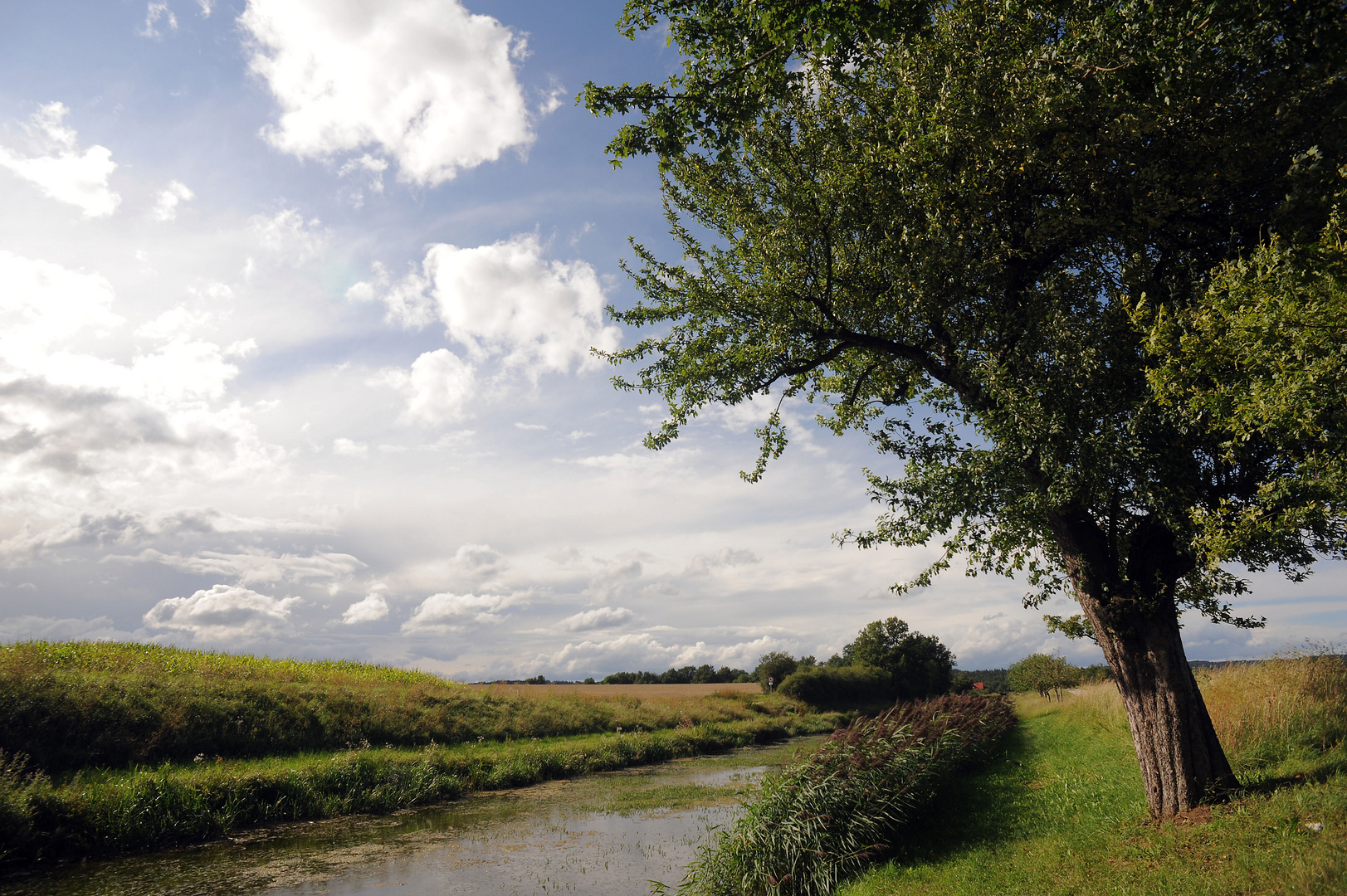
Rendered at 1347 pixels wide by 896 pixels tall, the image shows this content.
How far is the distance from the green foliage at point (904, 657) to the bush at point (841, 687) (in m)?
2.17

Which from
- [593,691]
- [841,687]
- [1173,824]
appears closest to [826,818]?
[1173,824]

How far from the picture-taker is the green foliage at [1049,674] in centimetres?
3872

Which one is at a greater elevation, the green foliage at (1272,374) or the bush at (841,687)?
the green foliage at (1272,374)

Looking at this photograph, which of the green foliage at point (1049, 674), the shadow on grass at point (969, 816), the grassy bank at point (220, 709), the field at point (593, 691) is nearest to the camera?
the shadow on grass at point (969, 816)

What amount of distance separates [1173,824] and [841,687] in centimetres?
4756

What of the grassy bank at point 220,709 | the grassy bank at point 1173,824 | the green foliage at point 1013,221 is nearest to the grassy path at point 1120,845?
the grassy bank at point 1173,824

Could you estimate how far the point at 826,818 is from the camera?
10125 mm

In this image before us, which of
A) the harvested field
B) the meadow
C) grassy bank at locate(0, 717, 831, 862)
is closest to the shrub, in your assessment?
the harvested field

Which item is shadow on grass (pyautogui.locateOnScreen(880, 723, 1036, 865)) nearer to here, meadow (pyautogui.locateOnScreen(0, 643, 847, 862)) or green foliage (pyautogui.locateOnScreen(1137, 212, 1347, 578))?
green foliage (pyautogui.locateOnScreen(1137, 212, 1347, 578))

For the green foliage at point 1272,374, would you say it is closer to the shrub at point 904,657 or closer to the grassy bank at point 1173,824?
the grassy bank at point 1173,824

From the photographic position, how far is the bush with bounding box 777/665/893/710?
51.3m

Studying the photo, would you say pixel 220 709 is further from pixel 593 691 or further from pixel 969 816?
pixel 593 691

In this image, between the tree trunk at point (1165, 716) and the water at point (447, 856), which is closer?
the tree trunk at point (1165, 716)

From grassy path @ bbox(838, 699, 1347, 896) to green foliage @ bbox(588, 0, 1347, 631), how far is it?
278 cm
